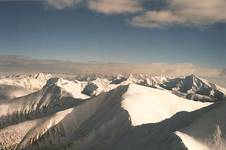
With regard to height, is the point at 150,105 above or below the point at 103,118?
above

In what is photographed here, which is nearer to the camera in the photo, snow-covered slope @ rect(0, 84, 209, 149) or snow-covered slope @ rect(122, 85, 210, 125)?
snow-covered slope @ rect(0, 84, 209, 149)

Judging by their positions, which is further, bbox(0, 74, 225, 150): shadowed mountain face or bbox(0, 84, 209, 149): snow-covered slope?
bbox(0, 84, 209, 149): snow-covered slope

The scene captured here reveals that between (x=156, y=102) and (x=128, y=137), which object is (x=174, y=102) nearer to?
(x=156, y=102)

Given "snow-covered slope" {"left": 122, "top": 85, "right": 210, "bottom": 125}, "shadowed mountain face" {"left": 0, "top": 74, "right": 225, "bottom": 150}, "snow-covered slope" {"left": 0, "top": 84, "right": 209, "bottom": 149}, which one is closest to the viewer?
"shadowed mountain face" {"left": 0, "top": 74, "right": 225, "bottom": 150}

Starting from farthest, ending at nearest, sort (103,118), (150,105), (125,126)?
1. (150,105)
2. (103,118)
3. (125,126)

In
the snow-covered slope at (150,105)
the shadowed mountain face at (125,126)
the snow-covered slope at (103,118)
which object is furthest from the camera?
the snow-covered slope at (150,105)

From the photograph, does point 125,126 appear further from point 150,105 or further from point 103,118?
point 150,105

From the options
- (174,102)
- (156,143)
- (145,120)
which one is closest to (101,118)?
(145,120)

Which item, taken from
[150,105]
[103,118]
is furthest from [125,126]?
[150,105]

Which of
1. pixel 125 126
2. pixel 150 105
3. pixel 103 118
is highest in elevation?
pixel 150 105

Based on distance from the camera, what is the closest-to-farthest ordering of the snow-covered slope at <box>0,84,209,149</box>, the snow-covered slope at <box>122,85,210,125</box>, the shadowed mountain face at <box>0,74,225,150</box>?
1. the shadowed mountain face at <box>0,74,225,150</box>
2. the snow-covered slope at <box>0,84,209,149</box>
3. the snow-covered slope at <box>122,85,210,125</box>

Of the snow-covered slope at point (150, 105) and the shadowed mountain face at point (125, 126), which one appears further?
the snow-covered slope at point (150, 105)
